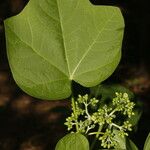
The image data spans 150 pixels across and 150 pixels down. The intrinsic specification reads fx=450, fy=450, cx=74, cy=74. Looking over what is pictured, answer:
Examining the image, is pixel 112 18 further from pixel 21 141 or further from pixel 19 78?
→ pixel 21 141

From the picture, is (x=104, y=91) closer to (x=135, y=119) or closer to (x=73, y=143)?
(x=135, y=119)

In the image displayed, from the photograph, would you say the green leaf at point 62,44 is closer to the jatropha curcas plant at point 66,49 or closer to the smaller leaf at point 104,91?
the jatropha curcas plant at point 66,49

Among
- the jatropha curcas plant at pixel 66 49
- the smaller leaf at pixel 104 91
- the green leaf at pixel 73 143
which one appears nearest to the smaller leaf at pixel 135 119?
the smaller leaf at pixel 104 91

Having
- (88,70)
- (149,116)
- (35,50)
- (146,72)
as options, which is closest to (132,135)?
(88,70)

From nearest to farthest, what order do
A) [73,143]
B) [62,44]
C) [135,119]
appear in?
[73,143] → [62,44] → [135,119]

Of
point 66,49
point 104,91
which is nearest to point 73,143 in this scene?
point 66,49

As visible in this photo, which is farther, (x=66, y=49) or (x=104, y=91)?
(x=104, y=91)

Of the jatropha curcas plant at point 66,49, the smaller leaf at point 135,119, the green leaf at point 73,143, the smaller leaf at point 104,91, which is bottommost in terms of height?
the smaller leaf at point 135,119

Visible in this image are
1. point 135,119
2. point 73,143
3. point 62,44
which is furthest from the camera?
point 135,119

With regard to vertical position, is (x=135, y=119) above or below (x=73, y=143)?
below
